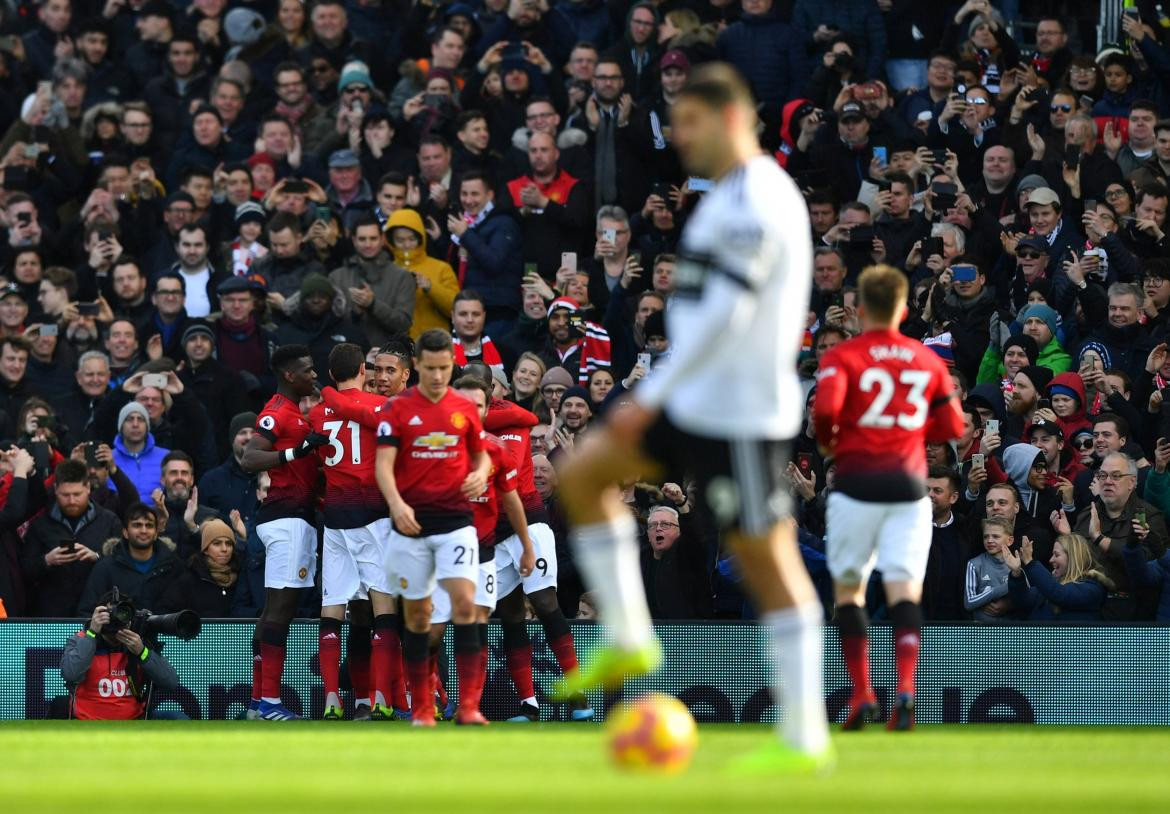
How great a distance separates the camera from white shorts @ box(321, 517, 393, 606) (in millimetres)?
13828

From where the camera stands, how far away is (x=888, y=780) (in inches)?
286

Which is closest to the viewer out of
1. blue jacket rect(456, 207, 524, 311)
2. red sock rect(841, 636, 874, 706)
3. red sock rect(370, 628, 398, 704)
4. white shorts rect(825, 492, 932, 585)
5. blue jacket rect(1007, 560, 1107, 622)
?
white shorts rect(825, 492, 932, 585)

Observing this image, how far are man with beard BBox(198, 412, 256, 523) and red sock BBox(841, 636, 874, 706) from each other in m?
6.70

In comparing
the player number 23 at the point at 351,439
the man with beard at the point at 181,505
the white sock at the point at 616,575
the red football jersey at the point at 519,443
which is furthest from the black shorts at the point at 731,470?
the man with beard at the point at 181,505

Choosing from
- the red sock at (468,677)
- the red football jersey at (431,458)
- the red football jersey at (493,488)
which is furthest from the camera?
the red football jersey at (493,488)

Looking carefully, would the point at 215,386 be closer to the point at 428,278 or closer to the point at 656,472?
the point at 428,278

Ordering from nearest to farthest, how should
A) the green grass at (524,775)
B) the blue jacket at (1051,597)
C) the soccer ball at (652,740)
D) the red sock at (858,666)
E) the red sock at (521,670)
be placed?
the green grass at (524,775)
the soccer ball at (652,740)
the red sock at (858,666)
the red sock at (521,670)
the blue jacket at (1051,597)

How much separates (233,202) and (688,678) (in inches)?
306

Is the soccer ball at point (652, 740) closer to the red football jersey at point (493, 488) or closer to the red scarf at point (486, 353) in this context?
the red football jersey at point (493, 488)

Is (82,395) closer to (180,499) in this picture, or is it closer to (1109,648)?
(180,499)

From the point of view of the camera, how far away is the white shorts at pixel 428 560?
11602 millimetres

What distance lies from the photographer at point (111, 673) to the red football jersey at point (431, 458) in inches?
117

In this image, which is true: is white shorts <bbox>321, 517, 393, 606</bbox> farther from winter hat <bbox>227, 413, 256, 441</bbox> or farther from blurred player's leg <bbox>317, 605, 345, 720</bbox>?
winter hat <bbox>227, 413, 256, 441</bbox>

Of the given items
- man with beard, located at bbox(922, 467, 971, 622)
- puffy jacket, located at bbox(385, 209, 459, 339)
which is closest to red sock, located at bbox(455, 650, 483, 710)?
man with beard, located at bbox(922, 467, 971, 622)
